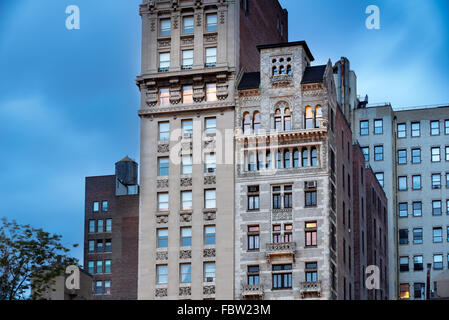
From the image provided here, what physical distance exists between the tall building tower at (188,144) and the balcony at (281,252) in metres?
4.26

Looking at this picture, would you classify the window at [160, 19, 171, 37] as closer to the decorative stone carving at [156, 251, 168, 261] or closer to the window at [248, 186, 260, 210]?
the window at [248, 186, 260, 210]

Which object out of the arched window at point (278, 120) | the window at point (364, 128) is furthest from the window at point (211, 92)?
the window at point (364, 128)

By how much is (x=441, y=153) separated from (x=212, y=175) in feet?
201

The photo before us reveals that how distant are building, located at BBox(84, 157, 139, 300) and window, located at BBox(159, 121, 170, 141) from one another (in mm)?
55558

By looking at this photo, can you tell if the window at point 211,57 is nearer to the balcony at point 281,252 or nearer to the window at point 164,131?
the window at point 164,131

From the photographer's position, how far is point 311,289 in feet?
289

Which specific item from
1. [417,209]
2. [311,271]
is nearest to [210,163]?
[311,271]

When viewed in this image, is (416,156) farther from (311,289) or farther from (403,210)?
(311,289)

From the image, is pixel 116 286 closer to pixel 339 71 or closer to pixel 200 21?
pixel 339 71

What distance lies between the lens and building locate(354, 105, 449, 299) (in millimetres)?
144000

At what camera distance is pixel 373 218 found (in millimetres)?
117875

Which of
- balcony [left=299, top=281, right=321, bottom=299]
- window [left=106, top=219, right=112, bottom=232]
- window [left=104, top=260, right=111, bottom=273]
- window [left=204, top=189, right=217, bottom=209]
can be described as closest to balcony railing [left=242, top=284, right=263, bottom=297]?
balcony [left=299, top=281, right=321, bottom=299]

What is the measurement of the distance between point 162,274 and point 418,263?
6155 centimetres

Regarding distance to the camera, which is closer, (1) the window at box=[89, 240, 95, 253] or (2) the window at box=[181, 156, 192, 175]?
(2) the window at box=[181, 156, 192, 175]
